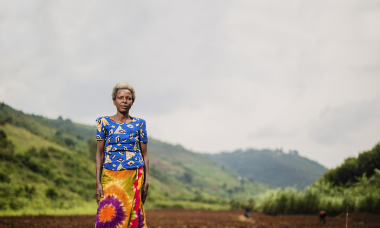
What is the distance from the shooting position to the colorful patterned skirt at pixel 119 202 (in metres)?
3.10

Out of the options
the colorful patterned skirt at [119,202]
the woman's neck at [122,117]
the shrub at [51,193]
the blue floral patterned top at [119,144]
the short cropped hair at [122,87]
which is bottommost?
the shrub at [51,193]

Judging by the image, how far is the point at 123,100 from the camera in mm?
3326

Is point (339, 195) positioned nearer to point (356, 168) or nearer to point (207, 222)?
point (356, 168)

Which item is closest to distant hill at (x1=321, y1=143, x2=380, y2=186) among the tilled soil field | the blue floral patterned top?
the tilled soil field

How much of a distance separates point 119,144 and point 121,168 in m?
0.28

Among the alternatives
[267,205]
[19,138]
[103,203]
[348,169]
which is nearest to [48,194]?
[19,138]

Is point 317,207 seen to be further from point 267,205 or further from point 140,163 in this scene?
point 140,163

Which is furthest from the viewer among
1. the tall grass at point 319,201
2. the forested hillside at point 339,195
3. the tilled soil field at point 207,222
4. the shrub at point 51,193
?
the shrub at point 51,193

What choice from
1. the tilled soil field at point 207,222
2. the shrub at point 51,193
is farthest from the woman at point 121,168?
the shrub at point 51,193

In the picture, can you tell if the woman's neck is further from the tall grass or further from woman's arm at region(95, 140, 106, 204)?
the tall grass

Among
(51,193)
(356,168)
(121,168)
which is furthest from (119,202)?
(356,168)

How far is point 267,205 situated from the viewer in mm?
19078

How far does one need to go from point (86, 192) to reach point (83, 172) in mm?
4699

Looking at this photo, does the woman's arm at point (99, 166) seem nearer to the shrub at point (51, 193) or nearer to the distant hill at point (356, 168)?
the shrub at point (51, 193)
